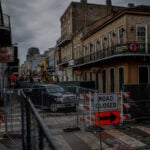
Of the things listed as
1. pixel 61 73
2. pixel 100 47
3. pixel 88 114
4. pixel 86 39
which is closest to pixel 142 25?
pixel 100 47

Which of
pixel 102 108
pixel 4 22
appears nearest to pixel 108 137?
pixel 102 108

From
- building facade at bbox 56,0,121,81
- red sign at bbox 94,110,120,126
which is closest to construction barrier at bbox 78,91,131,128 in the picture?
red sign at bbox 94,110,120,126

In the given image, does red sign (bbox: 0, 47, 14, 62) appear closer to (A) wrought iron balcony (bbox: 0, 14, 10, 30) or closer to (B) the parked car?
(A) wrought iron balcony (bbox: 0, 14, 10, 30)

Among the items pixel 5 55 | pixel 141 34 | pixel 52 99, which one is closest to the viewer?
pixel 5 55

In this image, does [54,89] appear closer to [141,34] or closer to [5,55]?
[5,55]

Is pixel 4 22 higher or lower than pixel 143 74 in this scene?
higher

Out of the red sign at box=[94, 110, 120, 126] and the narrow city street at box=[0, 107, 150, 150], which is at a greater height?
the red sign at box=[94, 110, 120, 126]

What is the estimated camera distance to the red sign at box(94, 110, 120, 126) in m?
9.03

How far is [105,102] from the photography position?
390 inches

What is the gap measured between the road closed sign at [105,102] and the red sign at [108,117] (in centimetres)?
32

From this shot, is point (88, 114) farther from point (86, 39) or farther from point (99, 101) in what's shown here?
point (86, 39)

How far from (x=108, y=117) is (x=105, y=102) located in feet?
2.91

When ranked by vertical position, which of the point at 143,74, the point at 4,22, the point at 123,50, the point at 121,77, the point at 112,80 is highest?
the point at 4,22

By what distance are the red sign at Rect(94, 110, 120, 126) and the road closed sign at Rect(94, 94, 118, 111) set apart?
0.32 meters
